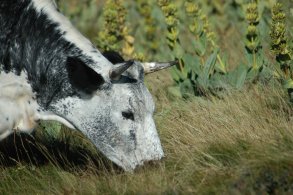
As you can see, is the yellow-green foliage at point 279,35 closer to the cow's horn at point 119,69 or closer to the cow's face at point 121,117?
the cow's face at point 121,117

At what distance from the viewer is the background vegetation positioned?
6.00 meters

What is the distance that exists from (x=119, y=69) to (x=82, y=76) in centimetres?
33

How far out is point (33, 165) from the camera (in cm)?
721

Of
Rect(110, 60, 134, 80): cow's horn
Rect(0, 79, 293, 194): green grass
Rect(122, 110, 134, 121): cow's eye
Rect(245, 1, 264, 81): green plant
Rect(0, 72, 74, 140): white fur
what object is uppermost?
Rect(110, 60, 134, 80): cow's horn

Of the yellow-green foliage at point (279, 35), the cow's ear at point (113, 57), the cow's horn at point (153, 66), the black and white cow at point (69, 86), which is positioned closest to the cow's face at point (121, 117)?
the black and white cow at point (69, 86)

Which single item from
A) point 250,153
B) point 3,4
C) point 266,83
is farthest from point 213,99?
point 3,4

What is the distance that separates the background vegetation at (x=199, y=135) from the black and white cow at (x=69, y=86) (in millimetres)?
287

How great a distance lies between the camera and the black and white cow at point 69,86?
6.24 m

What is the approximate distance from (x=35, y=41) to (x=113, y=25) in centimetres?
280

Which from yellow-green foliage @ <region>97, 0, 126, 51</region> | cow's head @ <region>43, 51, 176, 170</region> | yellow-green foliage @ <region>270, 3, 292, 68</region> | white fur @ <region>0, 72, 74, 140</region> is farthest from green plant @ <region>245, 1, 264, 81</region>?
white fur @ <region>0, 72, 74, 140</region>

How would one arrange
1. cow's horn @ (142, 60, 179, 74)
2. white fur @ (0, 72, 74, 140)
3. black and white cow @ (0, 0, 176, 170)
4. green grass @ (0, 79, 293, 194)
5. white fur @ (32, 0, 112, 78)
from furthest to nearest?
white fur @ (0, 72, 74, 140)
cow's horn @ (142, 60, 179, 74)
white fur @ (32, 0, 112, 78)
black and white cow @ (0, 0, 176, 170)
green grass @ (0, 79, 293, 194)

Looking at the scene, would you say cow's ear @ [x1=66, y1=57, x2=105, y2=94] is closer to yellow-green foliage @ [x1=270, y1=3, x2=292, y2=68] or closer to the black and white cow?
the black and white cow

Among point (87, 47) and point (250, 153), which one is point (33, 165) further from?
point (250, 153)

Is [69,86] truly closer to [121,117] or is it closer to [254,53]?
[121,117]
